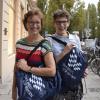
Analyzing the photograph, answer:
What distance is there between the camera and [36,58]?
11.3 ft

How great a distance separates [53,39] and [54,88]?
2.26 feet

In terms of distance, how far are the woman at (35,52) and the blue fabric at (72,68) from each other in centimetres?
45

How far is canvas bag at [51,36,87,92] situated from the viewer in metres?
3.93

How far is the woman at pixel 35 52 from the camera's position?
11.2 ft

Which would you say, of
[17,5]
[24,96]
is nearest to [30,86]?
[24,96]

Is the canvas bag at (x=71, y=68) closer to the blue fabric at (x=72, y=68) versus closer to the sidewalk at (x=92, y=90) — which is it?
the blue fabric at (x=72, y=68)

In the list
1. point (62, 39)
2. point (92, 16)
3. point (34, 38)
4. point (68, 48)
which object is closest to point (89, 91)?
point (62, 39)

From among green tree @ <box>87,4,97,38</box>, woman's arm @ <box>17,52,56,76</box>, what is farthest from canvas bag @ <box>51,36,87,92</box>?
green tree @ <box>87,4,97,38</box>

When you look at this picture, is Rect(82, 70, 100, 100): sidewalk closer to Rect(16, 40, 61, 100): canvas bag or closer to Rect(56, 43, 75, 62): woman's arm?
Rect(56, 43, 75, 62): woman's arm

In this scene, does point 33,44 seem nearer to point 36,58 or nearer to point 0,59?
point 36,58

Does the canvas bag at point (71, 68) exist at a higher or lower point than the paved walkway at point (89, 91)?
higher

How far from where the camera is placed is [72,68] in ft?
13.0

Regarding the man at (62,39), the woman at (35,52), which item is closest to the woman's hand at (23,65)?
the woman at (35,52)

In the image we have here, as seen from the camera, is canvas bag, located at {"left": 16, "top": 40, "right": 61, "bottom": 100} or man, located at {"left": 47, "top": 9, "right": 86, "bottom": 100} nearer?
canvas bag, located at {"left": 16, "top": 40, "right": 61, "bottom": 100}
